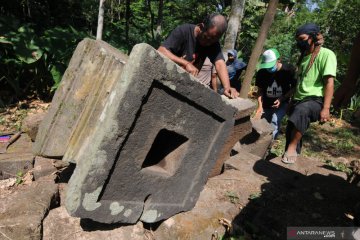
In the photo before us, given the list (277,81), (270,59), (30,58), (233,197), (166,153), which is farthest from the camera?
(30,58)

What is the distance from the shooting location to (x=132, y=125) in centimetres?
232

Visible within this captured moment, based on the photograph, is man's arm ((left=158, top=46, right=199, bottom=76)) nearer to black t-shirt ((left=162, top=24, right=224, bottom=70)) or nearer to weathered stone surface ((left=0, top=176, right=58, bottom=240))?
black t-shirt ((left=162, top=24, right=224, bottom=70))

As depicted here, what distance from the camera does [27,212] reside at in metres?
2.59

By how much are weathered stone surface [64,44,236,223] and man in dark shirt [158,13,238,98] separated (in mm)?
758

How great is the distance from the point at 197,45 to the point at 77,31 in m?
4.45

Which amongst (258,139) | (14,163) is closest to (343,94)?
(258,139)

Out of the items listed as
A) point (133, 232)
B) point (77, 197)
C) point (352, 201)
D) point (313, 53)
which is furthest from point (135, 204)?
point (313, 53)

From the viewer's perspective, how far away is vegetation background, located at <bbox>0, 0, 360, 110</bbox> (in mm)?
6332

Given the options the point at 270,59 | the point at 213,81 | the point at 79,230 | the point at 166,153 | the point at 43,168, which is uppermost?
the point at 270,59

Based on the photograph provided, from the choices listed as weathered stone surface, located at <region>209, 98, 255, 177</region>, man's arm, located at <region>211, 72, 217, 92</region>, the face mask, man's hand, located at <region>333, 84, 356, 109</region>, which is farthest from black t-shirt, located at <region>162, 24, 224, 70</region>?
man's hand, located at <region>333, 84, 356, 109</region>

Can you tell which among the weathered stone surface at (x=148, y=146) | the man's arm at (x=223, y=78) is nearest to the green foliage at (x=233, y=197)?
the weathered stone surface at (x=148, y=146)

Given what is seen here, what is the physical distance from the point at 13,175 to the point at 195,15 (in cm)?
1329

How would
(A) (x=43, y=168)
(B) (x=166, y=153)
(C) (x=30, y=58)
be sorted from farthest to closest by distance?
(C) (x=30, y=58)
(A) (x=43, y=168)
(B) (x=166, y=153)

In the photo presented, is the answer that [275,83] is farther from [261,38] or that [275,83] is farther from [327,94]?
[327,94]
